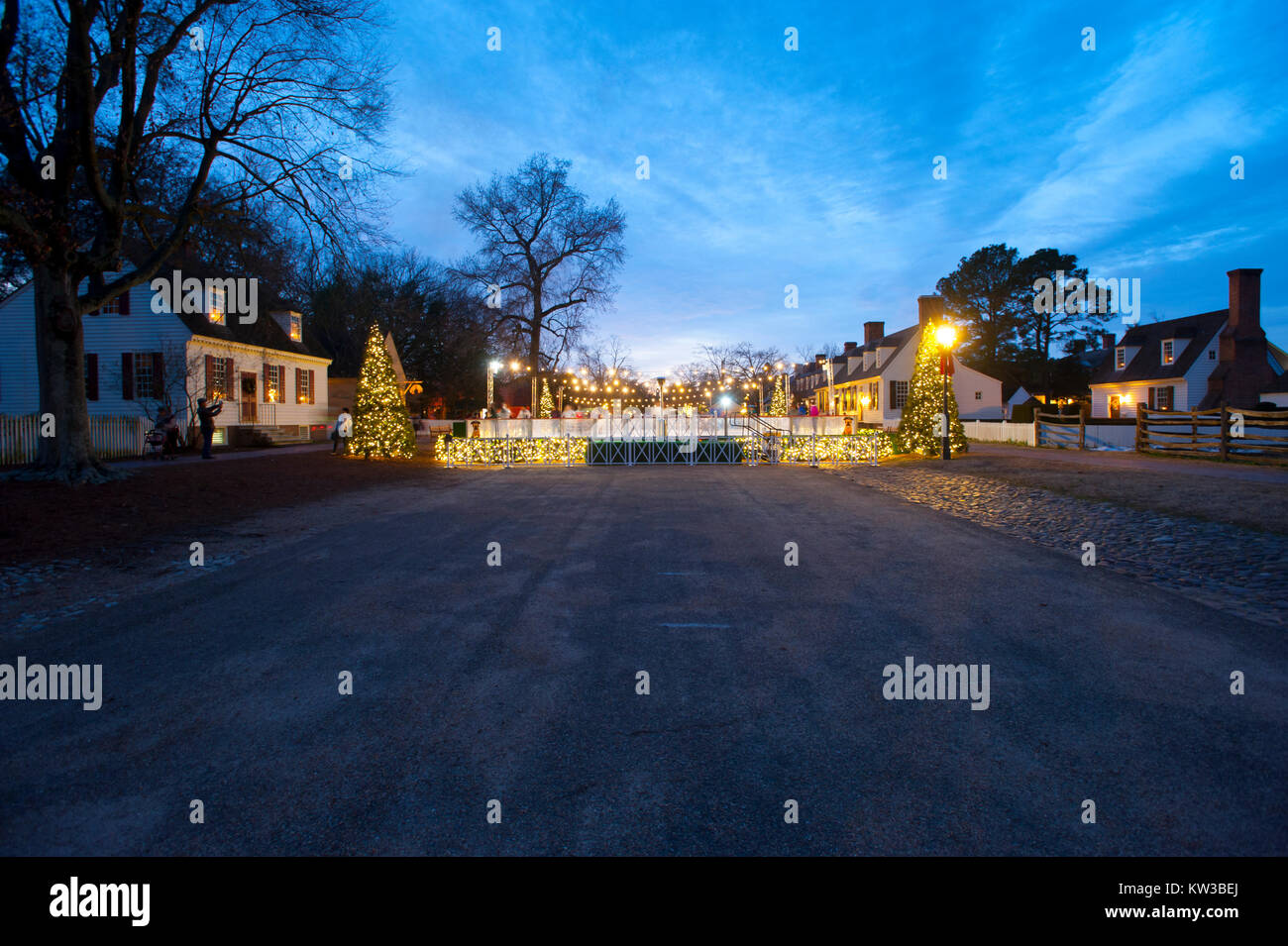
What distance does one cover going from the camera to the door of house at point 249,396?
30453 mm

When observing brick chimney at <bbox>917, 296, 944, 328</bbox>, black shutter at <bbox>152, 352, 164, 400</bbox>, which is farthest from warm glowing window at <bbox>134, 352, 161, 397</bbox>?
brick chimney at <bbox>917, 296, 944, 328</bbox>

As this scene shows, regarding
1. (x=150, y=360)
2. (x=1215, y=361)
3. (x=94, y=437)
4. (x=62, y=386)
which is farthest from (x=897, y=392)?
(x=62, y=386)

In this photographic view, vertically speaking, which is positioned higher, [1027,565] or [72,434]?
[72,434]

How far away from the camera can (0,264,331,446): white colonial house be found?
2617cm

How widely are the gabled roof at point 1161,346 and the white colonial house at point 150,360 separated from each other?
4978 cm

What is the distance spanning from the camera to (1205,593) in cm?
677

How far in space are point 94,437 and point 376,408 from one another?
8.10 meters

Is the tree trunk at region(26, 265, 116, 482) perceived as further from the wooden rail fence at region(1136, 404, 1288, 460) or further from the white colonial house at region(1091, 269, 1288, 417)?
the white colonial house at region(1091, 269, 1288, 417)

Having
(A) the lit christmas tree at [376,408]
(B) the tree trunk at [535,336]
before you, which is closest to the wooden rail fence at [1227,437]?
(A) the lit christmas tree at [376,408]

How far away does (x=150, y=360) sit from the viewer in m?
26.7

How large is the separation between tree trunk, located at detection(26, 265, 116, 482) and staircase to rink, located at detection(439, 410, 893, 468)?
464 inches

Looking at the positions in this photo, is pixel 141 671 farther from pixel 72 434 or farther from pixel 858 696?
pixel 72 434

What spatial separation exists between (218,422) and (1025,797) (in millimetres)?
31838

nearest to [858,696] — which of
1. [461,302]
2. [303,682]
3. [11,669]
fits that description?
[303,682]
